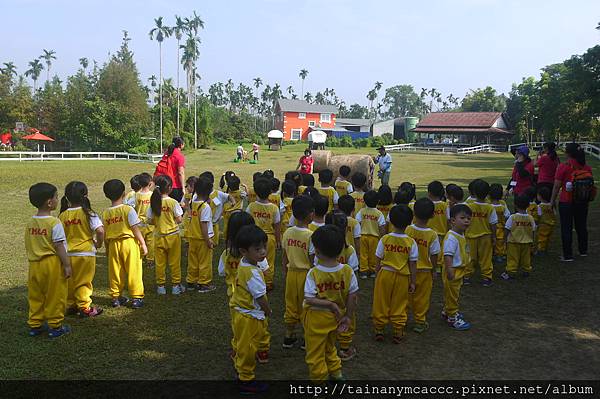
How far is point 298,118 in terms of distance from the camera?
7219cm

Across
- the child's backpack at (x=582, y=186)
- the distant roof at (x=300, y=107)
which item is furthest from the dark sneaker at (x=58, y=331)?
the distant roof at (x=300, y=107)

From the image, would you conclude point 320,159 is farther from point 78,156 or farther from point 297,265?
point 78,156

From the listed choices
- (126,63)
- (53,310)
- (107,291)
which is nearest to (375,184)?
(107,291)

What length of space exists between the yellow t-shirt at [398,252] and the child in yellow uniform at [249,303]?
5.08 ft

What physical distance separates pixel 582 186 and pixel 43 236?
26.5 feet

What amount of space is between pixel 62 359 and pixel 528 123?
54.3 meters

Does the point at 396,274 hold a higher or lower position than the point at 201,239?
lower

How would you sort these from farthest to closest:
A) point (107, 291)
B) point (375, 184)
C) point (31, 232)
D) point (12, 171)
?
point (12, 171)
point (375, 184)
point (107, 291)
point (31, 232)

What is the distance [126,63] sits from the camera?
47.7 meters

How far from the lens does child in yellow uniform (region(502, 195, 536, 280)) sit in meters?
7.09

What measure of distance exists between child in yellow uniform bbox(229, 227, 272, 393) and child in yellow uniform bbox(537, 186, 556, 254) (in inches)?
256

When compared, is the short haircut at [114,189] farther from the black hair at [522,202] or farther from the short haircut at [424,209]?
the black hair at [522,202]

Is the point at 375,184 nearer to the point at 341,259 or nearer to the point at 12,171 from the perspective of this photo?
the point at 341,259

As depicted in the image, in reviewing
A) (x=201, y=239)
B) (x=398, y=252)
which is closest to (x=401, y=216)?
(x=398, y=252)
